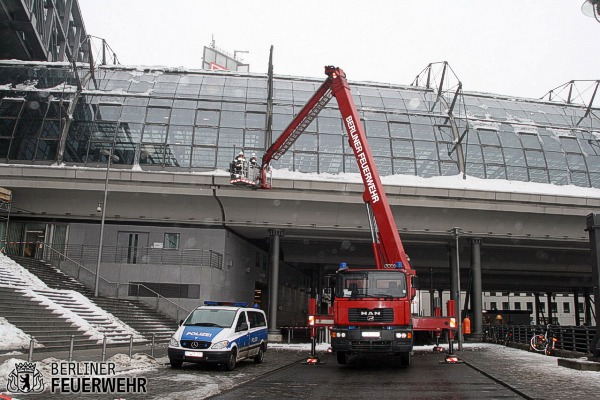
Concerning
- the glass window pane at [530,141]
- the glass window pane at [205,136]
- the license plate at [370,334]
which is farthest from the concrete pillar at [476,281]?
the license plate at [370,334]

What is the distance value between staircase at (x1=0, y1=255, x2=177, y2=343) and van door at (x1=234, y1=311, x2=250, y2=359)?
340 inches

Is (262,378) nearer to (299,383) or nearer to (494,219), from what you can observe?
(299,383)

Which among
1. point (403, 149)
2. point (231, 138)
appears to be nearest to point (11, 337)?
point (231, 138)

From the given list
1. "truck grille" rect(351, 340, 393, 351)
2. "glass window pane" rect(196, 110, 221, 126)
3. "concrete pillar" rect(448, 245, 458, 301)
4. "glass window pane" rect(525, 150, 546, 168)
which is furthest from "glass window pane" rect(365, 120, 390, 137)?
"truck grille" rect(351, 340, 393, 351)

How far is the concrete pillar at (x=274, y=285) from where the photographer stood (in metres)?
33.4

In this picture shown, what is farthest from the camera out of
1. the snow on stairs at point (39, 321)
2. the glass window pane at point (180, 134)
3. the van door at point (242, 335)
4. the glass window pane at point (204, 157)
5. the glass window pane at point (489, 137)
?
the glass window pane at point (489, 137)

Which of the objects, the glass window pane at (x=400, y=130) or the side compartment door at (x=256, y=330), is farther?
the glass window pane at (x=400, y=130)

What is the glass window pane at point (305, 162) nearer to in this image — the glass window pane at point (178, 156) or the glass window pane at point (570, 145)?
the glass window pane at point (178, 156)

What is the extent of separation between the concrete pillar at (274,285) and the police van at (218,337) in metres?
14.8

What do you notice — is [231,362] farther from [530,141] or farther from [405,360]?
[530,141]

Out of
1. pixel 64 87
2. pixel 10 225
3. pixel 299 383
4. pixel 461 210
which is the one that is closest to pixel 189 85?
pixel 64 87

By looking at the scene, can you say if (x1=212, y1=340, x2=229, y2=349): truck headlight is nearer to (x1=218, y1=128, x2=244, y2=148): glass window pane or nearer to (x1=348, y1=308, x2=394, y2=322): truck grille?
(x1=348, y1=308, x2=394, y2=322): truck grille

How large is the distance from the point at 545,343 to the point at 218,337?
15.5 metres

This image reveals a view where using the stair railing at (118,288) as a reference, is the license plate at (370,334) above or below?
below
